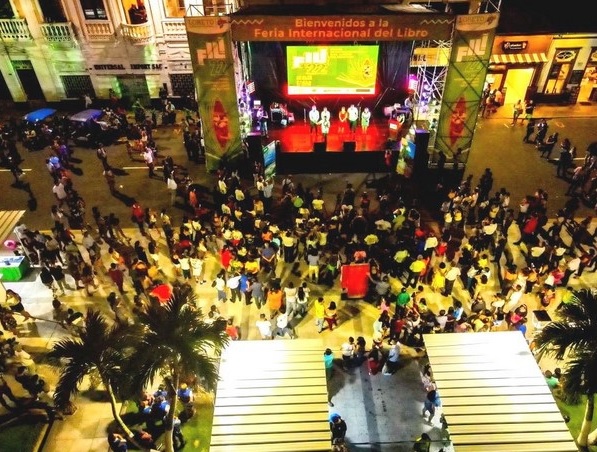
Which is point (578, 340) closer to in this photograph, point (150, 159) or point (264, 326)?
point (264, 326)

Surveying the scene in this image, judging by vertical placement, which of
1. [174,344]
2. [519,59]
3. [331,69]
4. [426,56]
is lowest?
[519,59]

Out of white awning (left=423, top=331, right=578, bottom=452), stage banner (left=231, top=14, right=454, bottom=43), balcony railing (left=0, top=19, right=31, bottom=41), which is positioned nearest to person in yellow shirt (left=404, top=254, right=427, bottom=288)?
white awning (left=423, top=331, right=578, bottom=452)

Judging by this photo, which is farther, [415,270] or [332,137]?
[332,137]

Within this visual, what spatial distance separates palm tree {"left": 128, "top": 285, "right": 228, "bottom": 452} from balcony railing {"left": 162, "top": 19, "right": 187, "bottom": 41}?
18663 mm

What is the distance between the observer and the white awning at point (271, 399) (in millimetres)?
8094

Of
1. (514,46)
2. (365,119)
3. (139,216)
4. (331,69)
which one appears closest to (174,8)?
(331,69)

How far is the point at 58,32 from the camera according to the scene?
22.8 m

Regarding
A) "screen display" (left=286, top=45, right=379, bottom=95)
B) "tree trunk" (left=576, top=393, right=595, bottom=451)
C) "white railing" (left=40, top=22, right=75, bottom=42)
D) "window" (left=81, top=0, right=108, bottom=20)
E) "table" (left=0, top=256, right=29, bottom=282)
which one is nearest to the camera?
"tree trunk" (left=576, top=393, right=595, bottom=451)

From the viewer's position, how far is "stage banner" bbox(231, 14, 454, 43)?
16.0m

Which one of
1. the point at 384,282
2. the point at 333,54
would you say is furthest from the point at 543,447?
the point at 333,54

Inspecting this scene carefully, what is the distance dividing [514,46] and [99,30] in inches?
820

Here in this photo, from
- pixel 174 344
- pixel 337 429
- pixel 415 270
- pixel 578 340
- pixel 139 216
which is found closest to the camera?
pixel 174 344

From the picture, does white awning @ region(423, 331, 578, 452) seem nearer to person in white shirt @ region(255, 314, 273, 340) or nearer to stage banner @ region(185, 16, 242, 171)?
person in white shirt @ region(255, 314, 273, 340)

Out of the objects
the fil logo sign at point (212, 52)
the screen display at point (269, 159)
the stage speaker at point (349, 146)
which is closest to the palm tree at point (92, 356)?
the screen display at point (269, 159)
